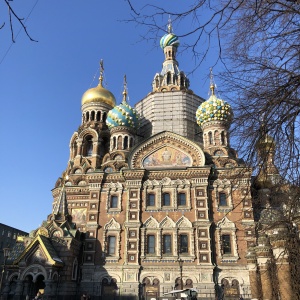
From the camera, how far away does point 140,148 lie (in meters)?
23.8

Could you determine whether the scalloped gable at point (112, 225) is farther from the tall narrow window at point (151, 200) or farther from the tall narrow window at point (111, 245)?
the tall narrow window at point (151, 200)

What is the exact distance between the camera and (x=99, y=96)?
99.5 ft

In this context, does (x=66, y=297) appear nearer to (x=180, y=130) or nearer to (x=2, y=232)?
(x=180, y=130)

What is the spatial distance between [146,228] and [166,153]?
5.58m

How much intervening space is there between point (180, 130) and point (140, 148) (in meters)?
5.24

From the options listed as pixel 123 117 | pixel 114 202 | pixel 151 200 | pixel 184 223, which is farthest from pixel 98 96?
pixel 184 223

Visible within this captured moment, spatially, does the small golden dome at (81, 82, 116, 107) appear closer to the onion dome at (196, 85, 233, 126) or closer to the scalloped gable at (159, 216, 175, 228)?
the onion dome at (196, 85, 233, 126)

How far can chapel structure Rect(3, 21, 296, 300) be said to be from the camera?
19.4 meters

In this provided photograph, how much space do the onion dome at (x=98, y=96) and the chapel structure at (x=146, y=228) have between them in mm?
4575

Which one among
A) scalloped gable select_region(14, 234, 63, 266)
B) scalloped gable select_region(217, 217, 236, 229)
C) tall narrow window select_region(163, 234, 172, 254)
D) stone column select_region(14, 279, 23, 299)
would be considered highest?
scalloped gable select_region(217, 217, 236, 229)

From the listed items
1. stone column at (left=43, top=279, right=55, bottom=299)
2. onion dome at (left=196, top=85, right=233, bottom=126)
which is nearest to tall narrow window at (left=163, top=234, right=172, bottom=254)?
stone column at (left=43, top=279, right=55, bottom=299)

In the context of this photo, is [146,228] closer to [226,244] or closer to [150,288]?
[150,288]

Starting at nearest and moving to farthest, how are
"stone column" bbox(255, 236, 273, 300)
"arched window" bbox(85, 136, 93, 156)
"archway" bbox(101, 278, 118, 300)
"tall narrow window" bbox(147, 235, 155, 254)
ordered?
1. "stone column" bbox(255, 236, 273, 300)
2. "archway" bbox(101, 278, 118, 300)
3. "tall narrow window" bbox(147, 235, 155, 254)
4. "arched window" bbox(85, 136, 93, 156)

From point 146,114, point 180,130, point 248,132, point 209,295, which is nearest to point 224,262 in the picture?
point 209,295
